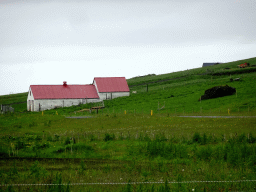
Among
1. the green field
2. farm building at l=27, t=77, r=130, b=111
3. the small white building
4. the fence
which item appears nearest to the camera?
the fence

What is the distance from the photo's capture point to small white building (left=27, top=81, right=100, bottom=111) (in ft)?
239

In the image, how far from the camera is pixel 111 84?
84.9 m

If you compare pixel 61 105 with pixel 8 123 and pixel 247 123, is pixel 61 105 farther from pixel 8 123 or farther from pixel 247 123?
pixel 247 123

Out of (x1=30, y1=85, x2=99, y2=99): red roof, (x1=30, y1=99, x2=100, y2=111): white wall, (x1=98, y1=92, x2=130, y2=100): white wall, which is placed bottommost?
(x1=30, y1=99, x2=100, y2=111): white wall

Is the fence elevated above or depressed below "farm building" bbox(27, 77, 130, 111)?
below

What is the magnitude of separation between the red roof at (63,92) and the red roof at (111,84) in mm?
2257

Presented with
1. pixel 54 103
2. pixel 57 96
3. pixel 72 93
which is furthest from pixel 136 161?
pixel 72 93

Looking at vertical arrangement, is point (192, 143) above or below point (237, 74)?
below

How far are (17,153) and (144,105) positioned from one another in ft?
138

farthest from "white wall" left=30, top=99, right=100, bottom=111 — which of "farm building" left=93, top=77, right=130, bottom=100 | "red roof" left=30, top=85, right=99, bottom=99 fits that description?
"farm building" left=93, top=77, right=130, bottom=100

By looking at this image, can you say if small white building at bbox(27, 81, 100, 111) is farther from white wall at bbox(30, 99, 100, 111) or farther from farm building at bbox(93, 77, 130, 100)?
farm building at bbox(93, 77, 130, 100)

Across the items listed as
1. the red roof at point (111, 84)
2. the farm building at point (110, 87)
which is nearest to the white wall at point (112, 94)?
the farm building at point (110, 87)

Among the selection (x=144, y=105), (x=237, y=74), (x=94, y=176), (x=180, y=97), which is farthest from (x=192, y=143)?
(x=237, y=74)

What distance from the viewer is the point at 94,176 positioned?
47.7ft
